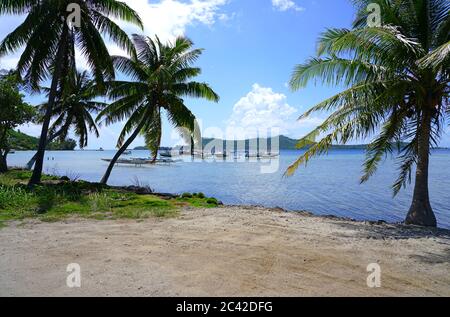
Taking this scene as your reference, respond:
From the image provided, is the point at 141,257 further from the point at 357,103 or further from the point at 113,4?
the point at 113,4

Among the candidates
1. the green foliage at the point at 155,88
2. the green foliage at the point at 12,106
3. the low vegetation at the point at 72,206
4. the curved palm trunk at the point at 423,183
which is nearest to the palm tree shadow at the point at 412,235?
the curved palm trunk at the point at 423,183

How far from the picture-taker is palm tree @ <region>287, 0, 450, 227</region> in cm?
927

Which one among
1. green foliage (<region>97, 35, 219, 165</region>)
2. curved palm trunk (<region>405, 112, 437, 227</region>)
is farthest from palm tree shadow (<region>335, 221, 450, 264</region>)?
green foliage (<region>97, 35, 219, 165</region>)

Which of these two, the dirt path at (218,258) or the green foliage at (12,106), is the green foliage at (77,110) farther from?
the dirt path at (218,258)

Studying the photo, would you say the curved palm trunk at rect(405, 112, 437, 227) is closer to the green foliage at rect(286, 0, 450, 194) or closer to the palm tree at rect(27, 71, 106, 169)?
the green foliage at rect(286, 0, 450, 194)

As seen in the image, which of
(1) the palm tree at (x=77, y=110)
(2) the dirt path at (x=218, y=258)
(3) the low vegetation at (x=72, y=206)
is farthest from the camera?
(1) the palm tree at (x=77, y=110)

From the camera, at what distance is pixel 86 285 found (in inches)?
194

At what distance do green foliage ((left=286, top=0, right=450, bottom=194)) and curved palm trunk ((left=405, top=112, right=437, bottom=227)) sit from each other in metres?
0.04

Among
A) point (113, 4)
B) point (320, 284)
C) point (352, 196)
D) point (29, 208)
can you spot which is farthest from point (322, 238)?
point (352, 196)

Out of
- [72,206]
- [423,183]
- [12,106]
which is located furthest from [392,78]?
[12,106]

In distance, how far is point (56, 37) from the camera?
16188mm

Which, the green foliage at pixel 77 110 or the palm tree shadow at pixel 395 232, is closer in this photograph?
the palm tree shadow at pixel 395 232

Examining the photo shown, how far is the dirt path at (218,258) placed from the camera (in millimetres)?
4945

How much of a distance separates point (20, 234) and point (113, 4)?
40.2 feet
